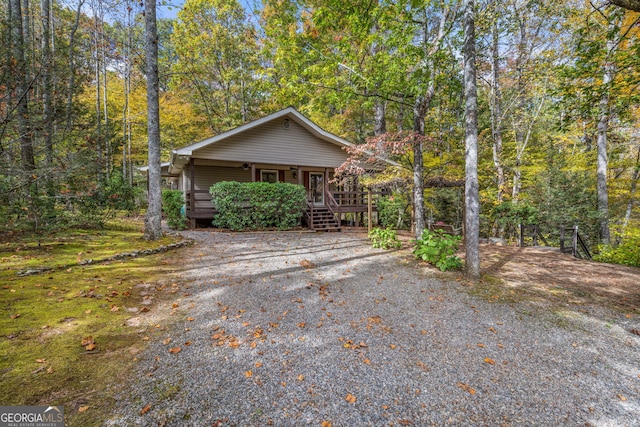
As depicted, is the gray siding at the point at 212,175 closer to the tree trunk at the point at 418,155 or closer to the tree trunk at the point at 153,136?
the tree trunk at the point at 153,136

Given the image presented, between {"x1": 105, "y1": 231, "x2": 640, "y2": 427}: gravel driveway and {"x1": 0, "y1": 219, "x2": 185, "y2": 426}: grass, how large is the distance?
0.90 ft

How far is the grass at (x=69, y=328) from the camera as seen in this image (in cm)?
215

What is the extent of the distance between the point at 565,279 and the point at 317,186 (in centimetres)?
1216

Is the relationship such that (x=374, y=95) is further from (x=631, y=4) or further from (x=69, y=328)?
(x=69, y=328)

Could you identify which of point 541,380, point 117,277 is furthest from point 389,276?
point 117,277

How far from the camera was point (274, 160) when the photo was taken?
13281 mm

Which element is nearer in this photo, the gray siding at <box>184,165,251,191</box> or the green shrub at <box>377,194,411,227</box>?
the green shrub at <box>377,194,411,227</box>

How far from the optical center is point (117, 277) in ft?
15.8

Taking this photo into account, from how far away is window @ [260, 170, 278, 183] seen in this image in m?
15.4

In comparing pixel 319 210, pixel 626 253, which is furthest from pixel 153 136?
pixel 626 253

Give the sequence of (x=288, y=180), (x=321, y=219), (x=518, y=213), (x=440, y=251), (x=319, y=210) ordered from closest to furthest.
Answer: (x=440, y=251) < (x=518, y=213) < (x=321, y=219) < (x=319, y=210) < (x=288, y=180)

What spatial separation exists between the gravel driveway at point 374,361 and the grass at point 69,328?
10.8 inches

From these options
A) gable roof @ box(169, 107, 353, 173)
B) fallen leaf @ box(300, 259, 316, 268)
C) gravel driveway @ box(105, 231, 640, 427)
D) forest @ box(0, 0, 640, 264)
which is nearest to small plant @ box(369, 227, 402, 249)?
forest @ box(0, 0, 640, 264)

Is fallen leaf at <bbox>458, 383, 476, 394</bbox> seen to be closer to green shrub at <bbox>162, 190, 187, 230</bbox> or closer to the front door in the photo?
green shrub at <bbox>162, 190, 187, 230</bbox>
